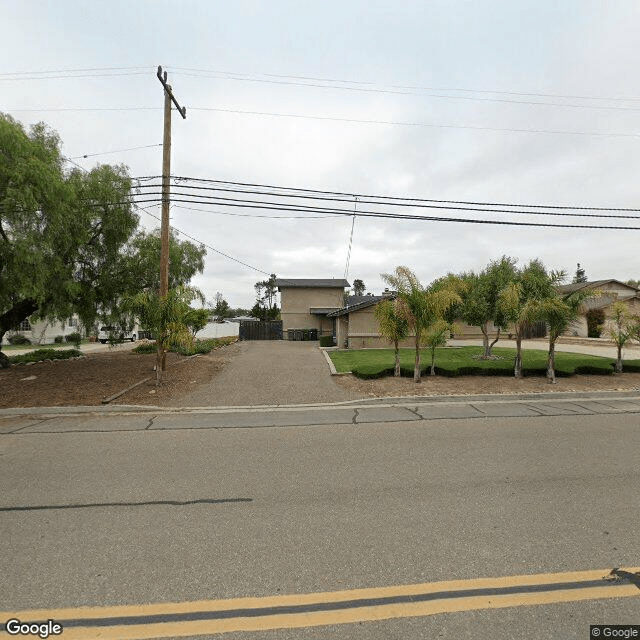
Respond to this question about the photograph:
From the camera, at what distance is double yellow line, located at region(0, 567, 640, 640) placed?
2301mm

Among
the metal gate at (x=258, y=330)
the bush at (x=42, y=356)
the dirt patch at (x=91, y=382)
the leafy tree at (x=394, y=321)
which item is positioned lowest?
the dirt patch at (x=91, y=382)

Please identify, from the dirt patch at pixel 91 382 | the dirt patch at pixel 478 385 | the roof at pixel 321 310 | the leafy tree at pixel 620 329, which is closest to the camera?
the dirt patch at pixel 91 382

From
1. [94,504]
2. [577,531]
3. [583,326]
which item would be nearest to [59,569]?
[94,504]

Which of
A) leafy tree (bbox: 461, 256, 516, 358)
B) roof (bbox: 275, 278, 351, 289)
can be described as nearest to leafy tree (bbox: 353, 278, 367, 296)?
roof (bbox: 275, 278, 351, 289)

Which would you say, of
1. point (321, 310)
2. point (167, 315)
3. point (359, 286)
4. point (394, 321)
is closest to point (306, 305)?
point (321, 310)

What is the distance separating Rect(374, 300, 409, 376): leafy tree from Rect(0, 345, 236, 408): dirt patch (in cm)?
652

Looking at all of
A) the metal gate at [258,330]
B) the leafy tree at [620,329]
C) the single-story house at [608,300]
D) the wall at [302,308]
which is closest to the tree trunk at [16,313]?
the leafy tree at [620,329]

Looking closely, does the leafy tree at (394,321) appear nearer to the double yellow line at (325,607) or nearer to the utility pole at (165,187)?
the utility pole at (165,187)

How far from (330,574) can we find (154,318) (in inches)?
382

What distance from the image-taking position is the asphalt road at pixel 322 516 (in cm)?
260

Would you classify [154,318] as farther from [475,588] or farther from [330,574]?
[475,588]

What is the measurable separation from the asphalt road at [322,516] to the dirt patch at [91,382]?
3.35m

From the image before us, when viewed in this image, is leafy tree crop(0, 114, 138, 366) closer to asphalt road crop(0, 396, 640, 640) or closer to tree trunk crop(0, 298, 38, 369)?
tree trunk crop(0, 298, 38, 369)

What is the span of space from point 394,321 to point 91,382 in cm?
1015
